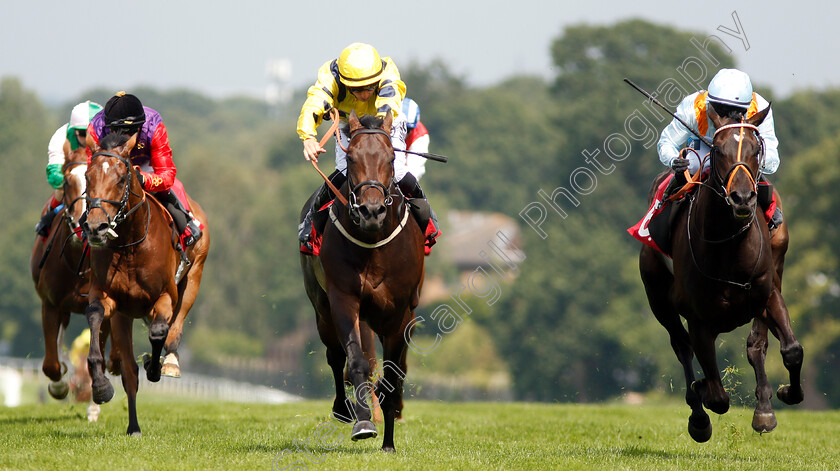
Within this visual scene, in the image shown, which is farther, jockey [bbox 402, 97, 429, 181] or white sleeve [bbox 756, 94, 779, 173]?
jockey [bbox 402, 97, 429, 181]

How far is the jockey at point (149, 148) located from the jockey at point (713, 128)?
15.8ft

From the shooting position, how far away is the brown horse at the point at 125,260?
32.3 ft

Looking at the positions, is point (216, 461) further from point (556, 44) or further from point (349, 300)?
point (556, 44)

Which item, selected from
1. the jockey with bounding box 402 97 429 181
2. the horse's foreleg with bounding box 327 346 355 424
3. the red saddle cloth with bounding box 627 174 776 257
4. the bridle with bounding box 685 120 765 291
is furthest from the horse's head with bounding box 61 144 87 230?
the bridle with bounding box 685 120 765 291

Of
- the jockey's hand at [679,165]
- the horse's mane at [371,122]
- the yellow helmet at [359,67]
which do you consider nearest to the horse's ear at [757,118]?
the jockey's hand at [679,165]

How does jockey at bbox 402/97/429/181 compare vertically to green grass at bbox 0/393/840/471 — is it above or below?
above

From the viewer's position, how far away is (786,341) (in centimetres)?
935

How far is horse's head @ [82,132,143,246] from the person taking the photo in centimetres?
955

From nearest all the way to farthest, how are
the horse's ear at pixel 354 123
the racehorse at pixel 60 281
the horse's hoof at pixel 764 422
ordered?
1. the horse's ear at pixel 354 123
2. the horse's hoof at pixel 764 422
3. the racehorse at pixel 60 281

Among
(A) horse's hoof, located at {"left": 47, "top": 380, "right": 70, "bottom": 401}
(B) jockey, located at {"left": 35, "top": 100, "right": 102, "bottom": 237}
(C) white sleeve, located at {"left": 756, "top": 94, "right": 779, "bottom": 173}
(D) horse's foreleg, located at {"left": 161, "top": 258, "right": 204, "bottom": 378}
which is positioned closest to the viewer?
(C) white sleeve, located at {"left": 756, "top": 94, "right": 779, "bottom": 173}

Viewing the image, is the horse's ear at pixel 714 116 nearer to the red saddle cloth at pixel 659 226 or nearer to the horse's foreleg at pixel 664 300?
the red saddle cloth at pixel 659 226

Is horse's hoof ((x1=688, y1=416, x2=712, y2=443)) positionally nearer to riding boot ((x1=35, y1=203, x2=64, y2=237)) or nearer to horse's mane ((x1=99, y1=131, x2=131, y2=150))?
horse's mane ((x1=99, y1=131, x2=131, y2=150))

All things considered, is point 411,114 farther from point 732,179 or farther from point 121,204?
point 732,179

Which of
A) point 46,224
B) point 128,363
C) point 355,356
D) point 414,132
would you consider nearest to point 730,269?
point 355,356
